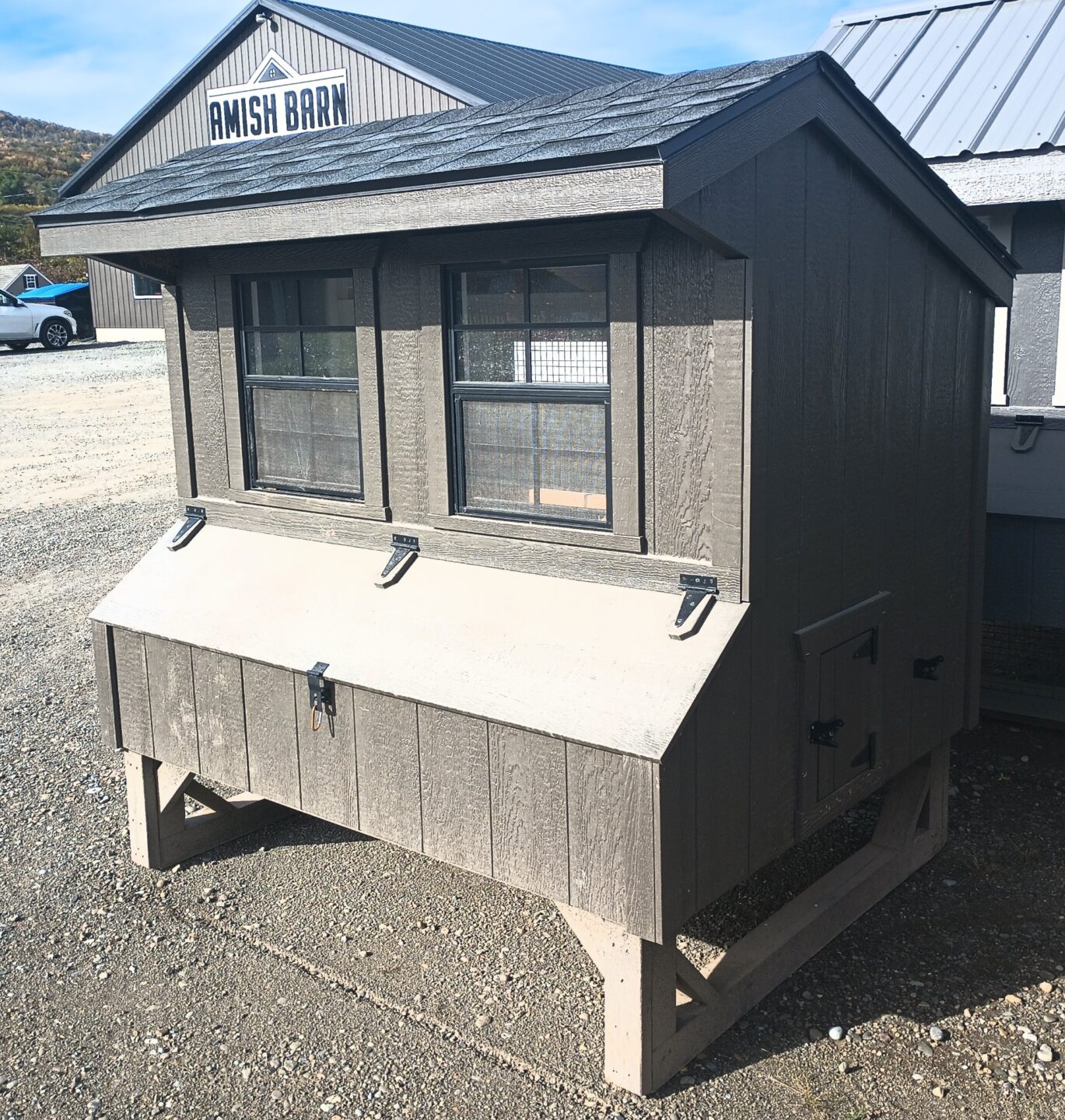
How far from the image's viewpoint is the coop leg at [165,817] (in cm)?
516

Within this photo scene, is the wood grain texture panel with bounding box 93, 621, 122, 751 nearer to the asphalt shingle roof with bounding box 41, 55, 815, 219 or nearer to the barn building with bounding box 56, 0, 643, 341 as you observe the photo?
the asphalt shingle roof with bounding box 41, 55, 815, 219

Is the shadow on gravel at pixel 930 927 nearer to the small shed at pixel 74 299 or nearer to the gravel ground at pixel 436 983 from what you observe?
the gravel ground at pixel 436 983

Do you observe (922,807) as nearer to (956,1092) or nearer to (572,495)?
(956,1092)

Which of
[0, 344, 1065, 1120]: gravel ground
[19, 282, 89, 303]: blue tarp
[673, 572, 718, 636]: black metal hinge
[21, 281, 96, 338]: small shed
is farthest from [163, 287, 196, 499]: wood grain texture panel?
[19, 282, 89, 303]: blue tarp

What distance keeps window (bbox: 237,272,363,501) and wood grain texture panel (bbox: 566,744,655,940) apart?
1.56m

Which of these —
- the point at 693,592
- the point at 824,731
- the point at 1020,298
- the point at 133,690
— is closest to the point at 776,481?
the point at 693,592

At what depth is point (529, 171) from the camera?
11.1ft

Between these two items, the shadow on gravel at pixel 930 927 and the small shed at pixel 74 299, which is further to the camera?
the small shed at pixel 74 299

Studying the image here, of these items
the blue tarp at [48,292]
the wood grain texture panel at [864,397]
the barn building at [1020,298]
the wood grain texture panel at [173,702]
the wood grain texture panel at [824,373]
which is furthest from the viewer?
the blue tarp at [48,292]

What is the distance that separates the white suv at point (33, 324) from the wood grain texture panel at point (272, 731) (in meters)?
25.2

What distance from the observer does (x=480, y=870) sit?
13.0ft

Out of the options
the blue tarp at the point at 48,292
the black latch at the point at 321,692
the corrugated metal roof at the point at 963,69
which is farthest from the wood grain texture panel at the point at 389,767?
the blue tarp at the point at 48,292

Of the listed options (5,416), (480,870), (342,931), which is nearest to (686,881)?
(480,870)

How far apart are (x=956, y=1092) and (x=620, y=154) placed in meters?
2.84
